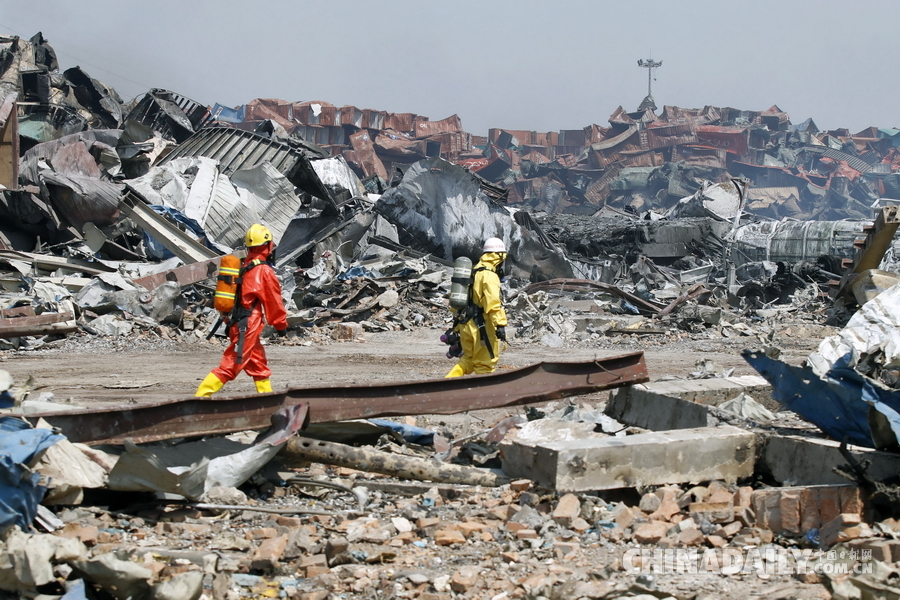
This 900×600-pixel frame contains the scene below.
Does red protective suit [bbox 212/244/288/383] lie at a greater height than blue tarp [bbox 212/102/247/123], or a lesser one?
lesser

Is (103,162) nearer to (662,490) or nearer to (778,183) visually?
(662,490)

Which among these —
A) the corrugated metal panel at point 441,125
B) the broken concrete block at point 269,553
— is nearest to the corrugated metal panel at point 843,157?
the corrugated metal panel at point 441,125

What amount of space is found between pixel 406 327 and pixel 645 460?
8.32 meters

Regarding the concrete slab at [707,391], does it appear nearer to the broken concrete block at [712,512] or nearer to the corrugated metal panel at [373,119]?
the broken concrete block at [712,512]

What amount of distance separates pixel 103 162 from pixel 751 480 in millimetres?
15290

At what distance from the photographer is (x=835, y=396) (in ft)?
12.6

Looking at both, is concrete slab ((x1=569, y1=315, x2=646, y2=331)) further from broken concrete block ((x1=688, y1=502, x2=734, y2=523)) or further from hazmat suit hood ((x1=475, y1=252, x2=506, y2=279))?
broken concrete block ((x1=688, y1=502, x2=734, y2=523))

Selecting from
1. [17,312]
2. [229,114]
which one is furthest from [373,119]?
[17,312]

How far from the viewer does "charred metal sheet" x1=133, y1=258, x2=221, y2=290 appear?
11.4 metres

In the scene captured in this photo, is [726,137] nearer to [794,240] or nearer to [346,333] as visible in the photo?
[794,240]

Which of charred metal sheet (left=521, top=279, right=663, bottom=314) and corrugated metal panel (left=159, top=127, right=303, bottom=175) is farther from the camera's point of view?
corrugated metal panel (left=159, top=127, right=303, bottom=175)

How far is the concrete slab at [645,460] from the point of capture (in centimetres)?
366

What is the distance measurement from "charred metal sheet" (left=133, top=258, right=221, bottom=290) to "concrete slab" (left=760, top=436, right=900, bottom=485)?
955 cm

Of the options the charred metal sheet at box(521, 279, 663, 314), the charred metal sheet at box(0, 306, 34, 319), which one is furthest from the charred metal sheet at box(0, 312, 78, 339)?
the charred metal sheet at box(521, 279, 663, 314)
